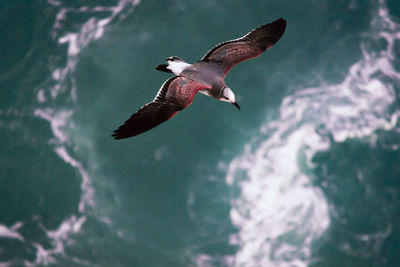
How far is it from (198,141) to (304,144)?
6.87 meters

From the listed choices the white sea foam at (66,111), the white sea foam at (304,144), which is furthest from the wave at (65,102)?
the white sea foam at (304,144)

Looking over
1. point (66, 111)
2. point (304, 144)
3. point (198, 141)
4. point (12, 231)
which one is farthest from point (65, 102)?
point (304, 144)

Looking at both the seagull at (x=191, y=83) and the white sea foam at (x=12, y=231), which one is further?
the white sea foam at (x=12, y=231)

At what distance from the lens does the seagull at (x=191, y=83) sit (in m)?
9.62

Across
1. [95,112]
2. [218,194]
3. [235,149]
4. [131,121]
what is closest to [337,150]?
[235,149]

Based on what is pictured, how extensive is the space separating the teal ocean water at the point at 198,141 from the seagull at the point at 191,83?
453 inches

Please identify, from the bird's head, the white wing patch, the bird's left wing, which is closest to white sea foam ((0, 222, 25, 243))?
the white wing patch

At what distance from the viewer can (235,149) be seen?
24.7 meters

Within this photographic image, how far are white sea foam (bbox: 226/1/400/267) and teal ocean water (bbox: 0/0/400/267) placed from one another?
3.5 inches

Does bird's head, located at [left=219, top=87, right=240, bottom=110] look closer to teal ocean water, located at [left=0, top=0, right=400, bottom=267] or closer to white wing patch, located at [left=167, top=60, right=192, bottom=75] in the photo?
white wing patch, located at [left=167, top=60, right=192, bottom=75]

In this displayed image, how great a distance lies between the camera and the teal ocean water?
22.2m

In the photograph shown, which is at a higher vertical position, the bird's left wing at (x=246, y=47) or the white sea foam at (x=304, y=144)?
the white sea foam at (x=304, y=144)

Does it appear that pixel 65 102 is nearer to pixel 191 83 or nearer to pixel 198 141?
pixel 198 141

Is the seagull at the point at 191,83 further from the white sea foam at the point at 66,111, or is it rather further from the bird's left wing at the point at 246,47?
the white sea foam at the point at 66,111
